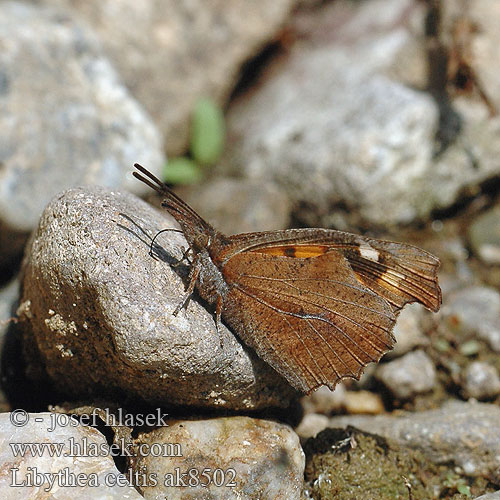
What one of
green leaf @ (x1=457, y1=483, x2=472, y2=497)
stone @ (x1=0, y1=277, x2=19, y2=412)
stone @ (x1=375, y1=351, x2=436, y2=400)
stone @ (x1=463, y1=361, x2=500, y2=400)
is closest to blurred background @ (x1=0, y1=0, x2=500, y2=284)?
stone @ (x1=0, y1=277, x2=19, y2=412)

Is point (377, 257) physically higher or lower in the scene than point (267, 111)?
lower

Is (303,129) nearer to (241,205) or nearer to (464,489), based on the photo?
(241,205)

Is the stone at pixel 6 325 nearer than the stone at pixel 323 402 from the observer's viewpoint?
Yes

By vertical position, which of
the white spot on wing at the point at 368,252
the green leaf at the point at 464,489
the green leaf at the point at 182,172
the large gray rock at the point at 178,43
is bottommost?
the green leaf at the point at 464,489

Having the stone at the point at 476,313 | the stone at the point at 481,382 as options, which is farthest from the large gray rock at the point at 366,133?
the stone at the point at 481,382

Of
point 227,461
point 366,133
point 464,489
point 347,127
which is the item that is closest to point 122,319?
point 227,461

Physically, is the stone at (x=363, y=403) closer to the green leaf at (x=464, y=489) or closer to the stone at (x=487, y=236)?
the green leaf at (x=464, y=489)

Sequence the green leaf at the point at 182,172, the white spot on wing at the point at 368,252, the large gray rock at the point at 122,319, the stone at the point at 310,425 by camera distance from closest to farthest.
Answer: the large gray rock at the point at 122,319 < the white spot on wing at the point at 368,252 < the stone at the point at 310,425 < the green leaf at the point at 182,172
